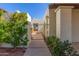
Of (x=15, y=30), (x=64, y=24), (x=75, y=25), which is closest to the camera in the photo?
(x=15, y=30)

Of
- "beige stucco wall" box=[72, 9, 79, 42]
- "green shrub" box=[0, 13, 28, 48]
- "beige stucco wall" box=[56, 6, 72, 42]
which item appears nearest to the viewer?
"green shrub" box=[0, 13, 28, 48]

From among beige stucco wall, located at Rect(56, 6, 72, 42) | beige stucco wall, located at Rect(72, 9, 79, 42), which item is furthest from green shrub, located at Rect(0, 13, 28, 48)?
beige stucco wall, located at Rect(72, 9, 79, 42)

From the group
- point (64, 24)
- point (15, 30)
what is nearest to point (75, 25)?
point (64, 24)

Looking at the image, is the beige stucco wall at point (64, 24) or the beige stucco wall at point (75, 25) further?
the beige stucco wall at point (75, 25)

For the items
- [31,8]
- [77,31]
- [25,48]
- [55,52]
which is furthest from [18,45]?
[77,31]

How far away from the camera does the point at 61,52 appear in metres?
17.2

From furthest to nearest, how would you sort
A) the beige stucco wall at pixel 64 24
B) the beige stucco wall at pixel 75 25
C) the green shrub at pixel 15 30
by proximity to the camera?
the beige stucco wall at pixel 75 25 < the beige stucco wall at pixel 64 24 < the green shrub at pixel 15 30

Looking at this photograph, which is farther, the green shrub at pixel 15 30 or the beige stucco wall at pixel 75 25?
the beige stucco wall at pixel 75 25

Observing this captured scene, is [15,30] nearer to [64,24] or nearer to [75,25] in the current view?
[64,24]

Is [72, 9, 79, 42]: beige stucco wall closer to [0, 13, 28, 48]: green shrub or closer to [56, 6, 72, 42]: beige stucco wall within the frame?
[56, 6, 72, 42]: beige stucco wall

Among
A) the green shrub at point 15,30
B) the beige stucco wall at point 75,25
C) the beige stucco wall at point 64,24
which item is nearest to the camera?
the green shrub at point 15,30

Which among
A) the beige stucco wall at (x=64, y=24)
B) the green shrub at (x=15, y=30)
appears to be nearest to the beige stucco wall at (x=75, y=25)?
the beige stucco wall at (x=64, y=24)

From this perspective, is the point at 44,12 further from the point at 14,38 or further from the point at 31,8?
the point at 14,38

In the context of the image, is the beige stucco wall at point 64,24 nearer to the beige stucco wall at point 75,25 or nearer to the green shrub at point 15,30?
the beige stucco wall at point 75,25
